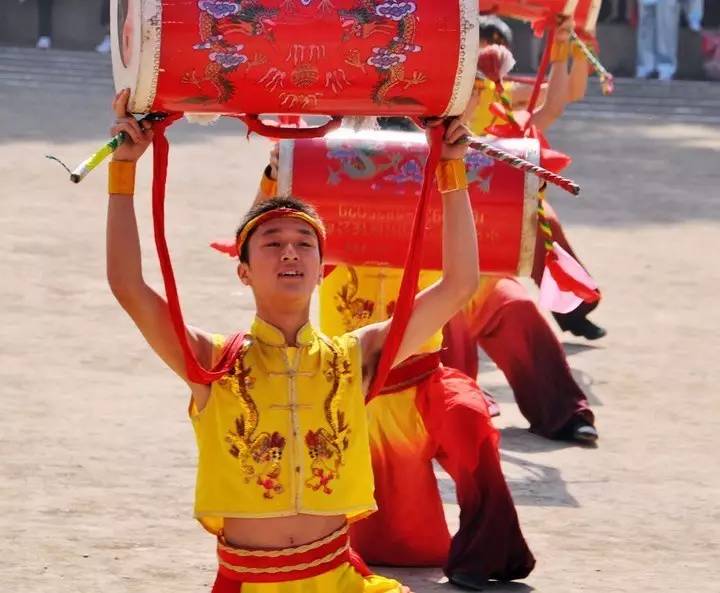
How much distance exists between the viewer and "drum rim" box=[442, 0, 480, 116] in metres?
4.26

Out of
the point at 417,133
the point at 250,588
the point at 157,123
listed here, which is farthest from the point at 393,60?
the point at 417,133

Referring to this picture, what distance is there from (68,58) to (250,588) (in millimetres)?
18541

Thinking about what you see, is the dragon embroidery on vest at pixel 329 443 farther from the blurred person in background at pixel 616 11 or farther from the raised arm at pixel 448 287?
the blurred person in background at pixel 616 11

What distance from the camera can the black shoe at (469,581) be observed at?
5.88 meters

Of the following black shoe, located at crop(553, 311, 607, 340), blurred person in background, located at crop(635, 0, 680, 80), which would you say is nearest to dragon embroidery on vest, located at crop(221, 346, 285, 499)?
black shoe, located at crop(553, 311, 607, 340)

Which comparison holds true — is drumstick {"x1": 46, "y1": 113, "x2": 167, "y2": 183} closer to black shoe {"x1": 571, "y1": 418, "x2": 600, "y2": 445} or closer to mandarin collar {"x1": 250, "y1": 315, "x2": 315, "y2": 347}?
mandarin collar {"x1": 250, "y1": 315, "x2": 315, "y2": 347}

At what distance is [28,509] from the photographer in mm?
6703

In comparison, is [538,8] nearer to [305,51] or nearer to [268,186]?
[268,186]

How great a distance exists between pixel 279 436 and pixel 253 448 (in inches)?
2.5

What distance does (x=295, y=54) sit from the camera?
416 cm

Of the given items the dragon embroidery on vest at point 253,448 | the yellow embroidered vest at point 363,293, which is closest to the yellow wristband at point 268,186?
the yellow embroidered vest at point 363,293

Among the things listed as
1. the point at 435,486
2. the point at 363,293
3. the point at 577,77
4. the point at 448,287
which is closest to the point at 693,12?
the point at 577,77

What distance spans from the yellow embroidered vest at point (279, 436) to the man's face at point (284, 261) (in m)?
0.10

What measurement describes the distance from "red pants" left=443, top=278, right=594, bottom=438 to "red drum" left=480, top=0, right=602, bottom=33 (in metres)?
1.05
